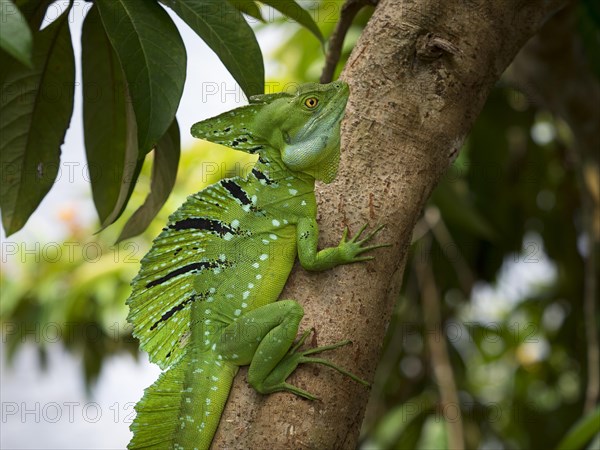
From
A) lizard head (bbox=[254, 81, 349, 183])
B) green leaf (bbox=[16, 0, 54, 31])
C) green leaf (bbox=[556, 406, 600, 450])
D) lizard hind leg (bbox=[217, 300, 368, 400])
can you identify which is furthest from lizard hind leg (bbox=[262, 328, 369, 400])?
green leaf (bbox=[556, 406, 600, 450])

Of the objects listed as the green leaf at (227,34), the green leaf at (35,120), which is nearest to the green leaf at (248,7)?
the green leaf at (227,34)

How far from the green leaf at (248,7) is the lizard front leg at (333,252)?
81 cm

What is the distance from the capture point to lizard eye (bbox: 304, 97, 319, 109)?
2365mm

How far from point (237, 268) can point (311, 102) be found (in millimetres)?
543

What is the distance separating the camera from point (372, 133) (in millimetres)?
2242

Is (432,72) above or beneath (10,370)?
above

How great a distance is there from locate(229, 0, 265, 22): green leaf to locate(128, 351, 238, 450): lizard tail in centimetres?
113

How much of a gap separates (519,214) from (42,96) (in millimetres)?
3723

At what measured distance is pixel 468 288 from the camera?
4.83 m

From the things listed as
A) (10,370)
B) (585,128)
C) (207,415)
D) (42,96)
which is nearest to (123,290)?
(10,370)

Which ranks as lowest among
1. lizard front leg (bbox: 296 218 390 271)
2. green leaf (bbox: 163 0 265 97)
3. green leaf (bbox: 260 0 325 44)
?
lizard front leg (bbox: 296 218 390 271)

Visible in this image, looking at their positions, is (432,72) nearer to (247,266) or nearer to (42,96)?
(247,266)

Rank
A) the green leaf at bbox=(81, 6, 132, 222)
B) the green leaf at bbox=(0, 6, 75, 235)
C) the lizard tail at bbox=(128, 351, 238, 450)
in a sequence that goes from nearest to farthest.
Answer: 1. the lizard tail at bbox=(128, 351, 238, 450)
2. the green leaf at bbox=(0, 6, 75, 235)
3. the green leaf at bbox=(81, 6, 132, 222)

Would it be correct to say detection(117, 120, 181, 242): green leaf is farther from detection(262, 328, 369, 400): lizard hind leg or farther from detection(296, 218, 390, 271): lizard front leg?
detection(262, 328, 369, 400): lizard hind leg
